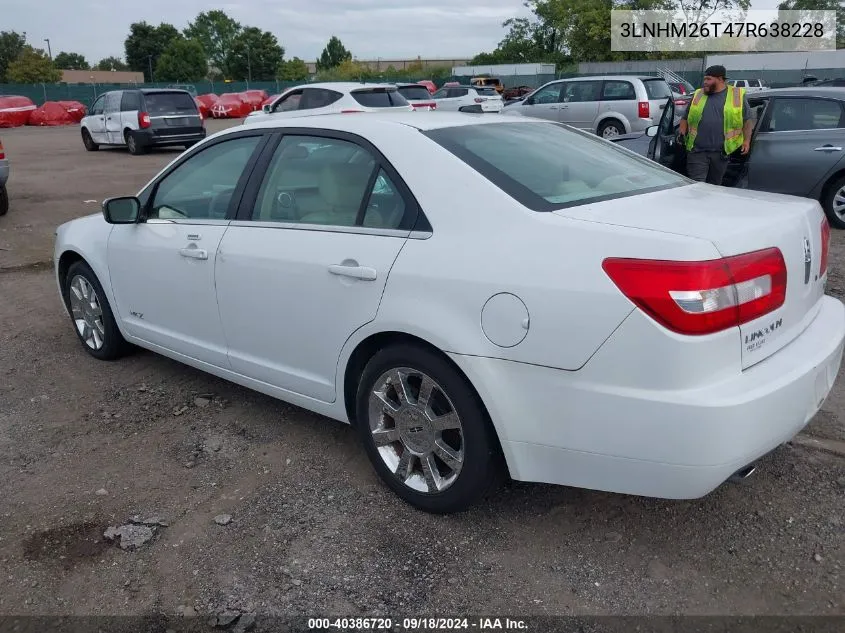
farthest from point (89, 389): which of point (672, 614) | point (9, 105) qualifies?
point (9, 105)

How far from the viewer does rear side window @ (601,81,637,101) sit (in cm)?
1672

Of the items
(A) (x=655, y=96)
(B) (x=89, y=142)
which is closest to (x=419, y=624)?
(A) (x=655, y=96)

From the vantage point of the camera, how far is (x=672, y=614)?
249cm

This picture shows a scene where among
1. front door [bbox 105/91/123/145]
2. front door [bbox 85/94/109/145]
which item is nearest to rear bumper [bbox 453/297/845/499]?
front door [bbox 105/91/123/145]

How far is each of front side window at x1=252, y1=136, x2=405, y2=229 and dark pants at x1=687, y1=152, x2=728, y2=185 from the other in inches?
211

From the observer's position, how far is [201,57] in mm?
88000

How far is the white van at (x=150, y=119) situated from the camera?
18641mm

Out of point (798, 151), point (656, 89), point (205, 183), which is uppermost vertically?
point (656, 89)

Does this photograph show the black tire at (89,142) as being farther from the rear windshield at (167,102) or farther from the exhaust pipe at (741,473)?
the exhaust pipe at (741,473)

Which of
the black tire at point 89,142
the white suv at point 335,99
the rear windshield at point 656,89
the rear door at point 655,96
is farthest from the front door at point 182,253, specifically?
the black tire at point 89,142

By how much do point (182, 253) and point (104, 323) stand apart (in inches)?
50.3

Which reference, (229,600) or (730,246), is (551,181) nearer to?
(730,246)

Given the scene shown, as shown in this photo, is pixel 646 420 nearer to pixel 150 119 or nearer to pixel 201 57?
pixel 150 119

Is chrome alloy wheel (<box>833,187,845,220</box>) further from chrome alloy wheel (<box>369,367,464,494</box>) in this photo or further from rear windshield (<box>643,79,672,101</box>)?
rear windshield (<box>643,79,672,101</box>)
